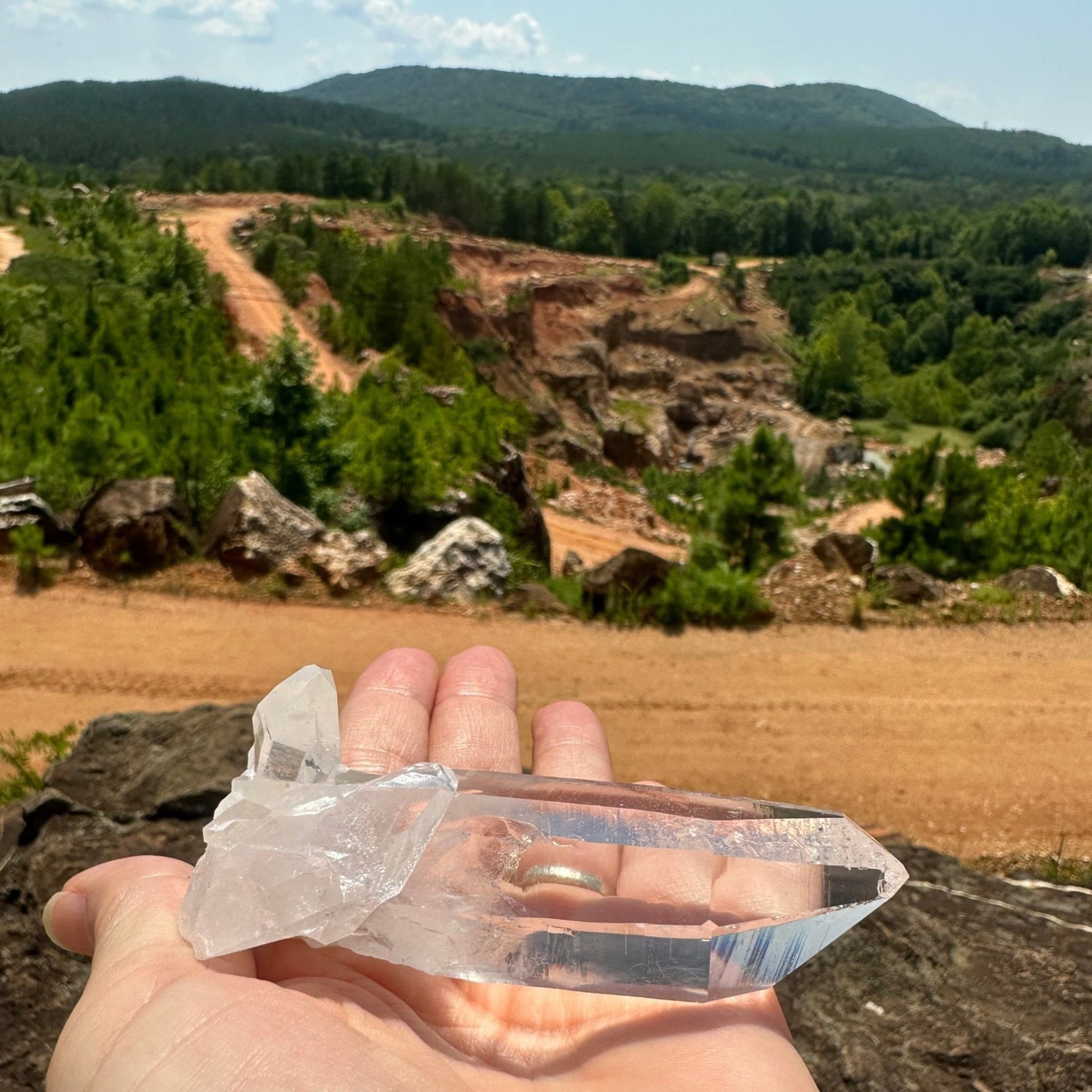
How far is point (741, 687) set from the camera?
26.7ft

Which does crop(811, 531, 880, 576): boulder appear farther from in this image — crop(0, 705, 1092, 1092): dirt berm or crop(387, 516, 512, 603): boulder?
crop(0, 705, 1092, 1092): dirt berm

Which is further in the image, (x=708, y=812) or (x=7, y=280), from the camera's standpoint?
(x=7, y=280)

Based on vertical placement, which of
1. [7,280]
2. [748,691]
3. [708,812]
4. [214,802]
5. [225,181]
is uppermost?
[225,181]

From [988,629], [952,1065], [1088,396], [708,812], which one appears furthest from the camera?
[1088,396]

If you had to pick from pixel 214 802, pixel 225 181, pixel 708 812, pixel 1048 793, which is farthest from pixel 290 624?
pixel 225 181

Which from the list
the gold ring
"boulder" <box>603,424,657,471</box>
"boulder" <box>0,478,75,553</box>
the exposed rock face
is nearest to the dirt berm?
the exposed rock face

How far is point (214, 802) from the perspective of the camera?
13.6 feet

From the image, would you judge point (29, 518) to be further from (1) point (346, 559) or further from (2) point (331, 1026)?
(2) point (331, 1026)

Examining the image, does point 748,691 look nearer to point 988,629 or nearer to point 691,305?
point 988,629

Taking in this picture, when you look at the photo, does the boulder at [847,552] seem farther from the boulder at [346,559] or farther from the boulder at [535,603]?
the boulder at [346,559]

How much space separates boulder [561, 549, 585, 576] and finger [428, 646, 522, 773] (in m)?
10.4

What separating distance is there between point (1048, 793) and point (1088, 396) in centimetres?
4488

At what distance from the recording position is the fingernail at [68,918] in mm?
2219

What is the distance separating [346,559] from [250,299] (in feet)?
75.3
